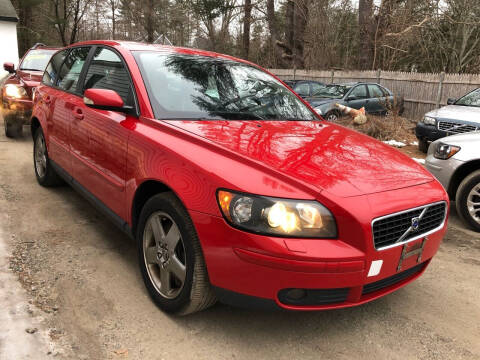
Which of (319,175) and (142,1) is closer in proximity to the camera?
(319,175)

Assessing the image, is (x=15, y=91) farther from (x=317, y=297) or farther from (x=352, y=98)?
(x=352, y=98)

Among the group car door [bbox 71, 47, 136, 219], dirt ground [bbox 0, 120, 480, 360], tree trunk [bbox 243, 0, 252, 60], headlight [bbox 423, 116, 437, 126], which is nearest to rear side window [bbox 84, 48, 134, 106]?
car door [bbox 71, 47, 136, 219]

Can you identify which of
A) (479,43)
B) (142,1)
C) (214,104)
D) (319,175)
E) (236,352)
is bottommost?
(236,352)

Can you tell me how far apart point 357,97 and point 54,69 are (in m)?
9.51

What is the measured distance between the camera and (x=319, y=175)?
2225mm

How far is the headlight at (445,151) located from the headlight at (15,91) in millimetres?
6917

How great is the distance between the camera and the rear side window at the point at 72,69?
4043 mm

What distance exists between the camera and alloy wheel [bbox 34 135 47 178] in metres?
4.81

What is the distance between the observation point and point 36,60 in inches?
352

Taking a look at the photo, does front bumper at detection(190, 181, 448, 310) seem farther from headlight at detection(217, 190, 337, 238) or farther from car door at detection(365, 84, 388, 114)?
car door at detection(365, 84, 388, 114)

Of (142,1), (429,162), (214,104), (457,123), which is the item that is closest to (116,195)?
(214,104)

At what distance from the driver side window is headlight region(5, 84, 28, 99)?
339 inches

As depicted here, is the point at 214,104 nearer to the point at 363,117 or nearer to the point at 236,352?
the point at 236,352

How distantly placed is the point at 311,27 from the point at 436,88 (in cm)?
992
